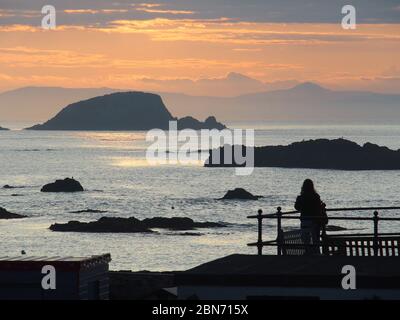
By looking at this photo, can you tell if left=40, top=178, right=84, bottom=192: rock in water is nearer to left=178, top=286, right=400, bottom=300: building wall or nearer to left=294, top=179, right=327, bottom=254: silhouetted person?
left=294, top=179, right=327, bottom=254: silhouetted person

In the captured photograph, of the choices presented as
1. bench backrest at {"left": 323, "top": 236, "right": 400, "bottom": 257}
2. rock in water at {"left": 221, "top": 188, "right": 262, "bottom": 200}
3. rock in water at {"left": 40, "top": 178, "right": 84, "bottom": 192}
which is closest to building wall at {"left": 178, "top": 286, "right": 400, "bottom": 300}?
bench backrest at {"left": 323, "top": 236, "right": 400, "bottom": 257}

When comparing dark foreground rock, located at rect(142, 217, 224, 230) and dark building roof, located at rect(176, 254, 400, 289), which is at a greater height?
dark building roof, located at rect(176, 254, 400, 289)

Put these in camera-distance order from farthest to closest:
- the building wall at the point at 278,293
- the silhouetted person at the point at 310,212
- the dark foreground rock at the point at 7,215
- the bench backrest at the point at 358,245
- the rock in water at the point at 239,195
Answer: the rock in water at the point at 239,195
the dark foreground rock at the point at 7,215
the silhouetted person at the point at 310,212
the bench backrest at the point at 358,245
the building wall at the point at 278,293

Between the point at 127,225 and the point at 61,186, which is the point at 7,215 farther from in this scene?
the point at 61,186


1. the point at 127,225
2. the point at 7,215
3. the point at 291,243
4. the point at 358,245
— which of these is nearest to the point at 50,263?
the point at 291,243

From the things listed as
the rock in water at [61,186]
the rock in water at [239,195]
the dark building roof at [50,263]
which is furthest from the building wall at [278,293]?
the rock in water at [61,186]

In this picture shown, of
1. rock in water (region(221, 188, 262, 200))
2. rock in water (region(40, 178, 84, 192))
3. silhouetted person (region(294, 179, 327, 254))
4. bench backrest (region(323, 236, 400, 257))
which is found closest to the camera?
bench backrest (region(323, 236, 400, 257))

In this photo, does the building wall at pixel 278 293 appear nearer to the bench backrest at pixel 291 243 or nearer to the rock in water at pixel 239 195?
the bench backrest at pixel 291 243

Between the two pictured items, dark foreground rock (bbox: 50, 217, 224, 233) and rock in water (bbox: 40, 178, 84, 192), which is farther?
rock in water (bbox: 40, 178, 84, 192)

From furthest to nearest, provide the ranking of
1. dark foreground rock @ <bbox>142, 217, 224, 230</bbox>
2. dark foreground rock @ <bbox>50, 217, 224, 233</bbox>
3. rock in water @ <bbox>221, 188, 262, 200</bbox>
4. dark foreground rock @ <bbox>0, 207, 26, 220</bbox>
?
rock in water @ <bbox>221, 188, 262, 200</bbox>
dark foreground rock @ <bbox>0, 207, 26, 220</bbox>
dark foreground rock @ <bbox>142, 217, 224, 230</bbox>
dark foreground rock @ <bbox>50, 217, 224, 233</bbox>

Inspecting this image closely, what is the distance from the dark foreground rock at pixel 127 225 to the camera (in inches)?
4879

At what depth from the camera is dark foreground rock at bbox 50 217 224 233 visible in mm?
123938
